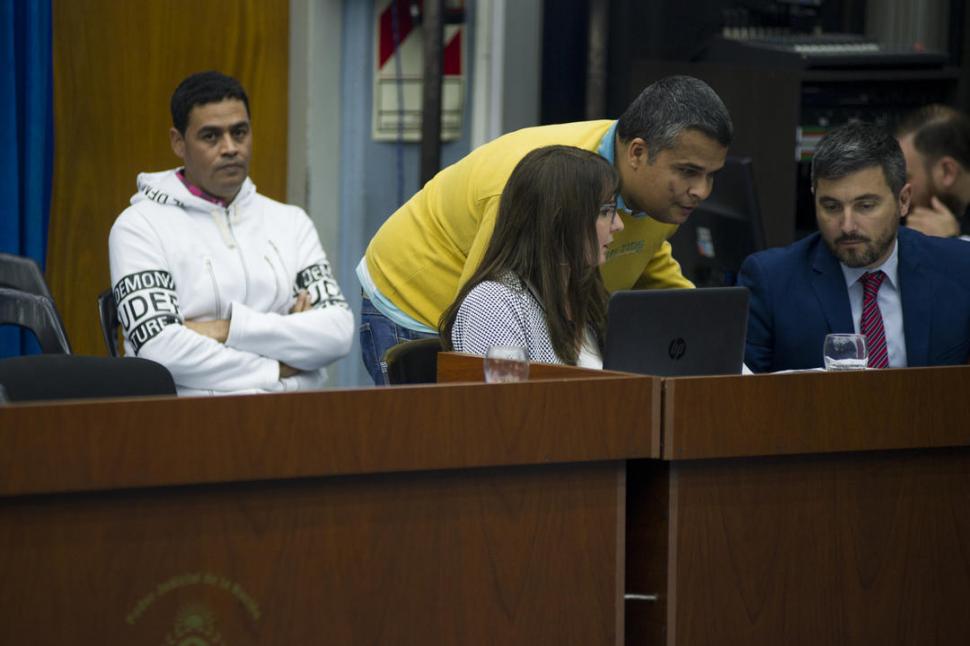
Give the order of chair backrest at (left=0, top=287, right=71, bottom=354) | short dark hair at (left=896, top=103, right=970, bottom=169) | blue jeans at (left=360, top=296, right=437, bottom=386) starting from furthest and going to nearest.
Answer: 1. short dark hair at (left=896, top=103, right=970, bottom=169)
2. chair backrest at (left=0, top=287, right=71, bottom=354)
3. blue jeans at (left=360, top=296, right=437, bottom=386)

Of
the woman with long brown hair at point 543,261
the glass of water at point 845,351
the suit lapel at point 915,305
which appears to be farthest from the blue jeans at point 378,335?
the suit lapel at point 915,305

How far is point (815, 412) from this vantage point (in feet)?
7.36

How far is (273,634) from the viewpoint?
1921mm

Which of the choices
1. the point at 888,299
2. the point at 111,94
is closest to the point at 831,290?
the point at 888,299

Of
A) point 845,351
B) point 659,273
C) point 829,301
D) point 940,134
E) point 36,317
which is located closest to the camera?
point 845,351

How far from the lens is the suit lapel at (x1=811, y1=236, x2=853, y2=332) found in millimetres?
3055

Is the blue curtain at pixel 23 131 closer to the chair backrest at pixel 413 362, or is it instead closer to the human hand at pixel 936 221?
the chair backrest at pixel 413 362

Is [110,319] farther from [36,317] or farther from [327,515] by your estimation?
[327,515]

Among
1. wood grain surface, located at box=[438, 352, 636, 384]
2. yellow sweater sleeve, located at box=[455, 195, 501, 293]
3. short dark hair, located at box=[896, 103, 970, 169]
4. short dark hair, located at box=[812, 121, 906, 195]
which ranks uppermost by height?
short dark hair, located at box=[896, 103, 970, 169]

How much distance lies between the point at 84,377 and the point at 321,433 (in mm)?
817

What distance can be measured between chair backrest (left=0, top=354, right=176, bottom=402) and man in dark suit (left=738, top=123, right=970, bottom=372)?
4.46 ft

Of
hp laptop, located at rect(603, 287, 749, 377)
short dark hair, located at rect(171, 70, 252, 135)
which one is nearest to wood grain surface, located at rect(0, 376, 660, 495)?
hp laptop, located at rect(603, 287, 749, 377)

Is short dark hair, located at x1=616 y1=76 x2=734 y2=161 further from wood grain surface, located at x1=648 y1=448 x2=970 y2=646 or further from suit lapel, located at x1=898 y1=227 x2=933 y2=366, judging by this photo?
wood grain surface, located at x1=648 y1=448 x2=970 y2=646

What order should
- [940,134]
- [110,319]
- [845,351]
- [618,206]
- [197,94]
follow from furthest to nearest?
[940,134]
[197,94]
[110,319]
[618,206]
[845,351]
